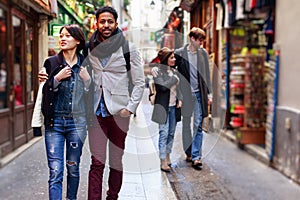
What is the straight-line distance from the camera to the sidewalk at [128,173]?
480cm

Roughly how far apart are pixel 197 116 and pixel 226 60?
3.31m

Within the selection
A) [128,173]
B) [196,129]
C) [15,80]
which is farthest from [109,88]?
[15,80]

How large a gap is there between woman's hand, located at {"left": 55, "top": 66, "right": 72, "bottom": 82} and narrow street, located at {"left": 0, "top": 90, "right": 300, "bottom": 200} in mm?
1495

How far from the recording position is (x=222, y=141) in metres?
8.80

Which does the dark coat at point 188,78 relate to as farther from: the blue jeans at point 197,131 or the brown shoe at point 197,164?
the brown shoe at point 197,164

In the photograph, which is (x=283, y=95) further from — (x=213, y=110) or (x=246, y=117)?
(x=246, y=117)

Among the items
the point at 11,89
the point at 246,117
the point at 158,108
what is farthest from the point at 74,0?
the point at 246,117

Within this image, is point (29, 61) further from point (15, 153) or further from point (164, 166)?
point (164, 166)

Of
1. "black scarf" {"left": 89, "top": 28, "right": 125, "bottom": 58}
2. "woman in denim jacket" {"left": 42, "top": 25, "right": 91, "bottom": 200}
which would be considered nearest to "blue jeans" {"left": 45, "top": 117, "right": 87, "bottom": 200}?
"woman in denim jacket" {"left": 42, "top": 25, "right": 91, "bottom": 200}

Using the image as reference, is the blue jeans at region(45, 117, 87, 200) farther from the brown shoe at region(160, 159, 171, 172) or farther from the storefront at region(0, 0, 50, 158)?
the storefront at region(0, 0, 50, 158)

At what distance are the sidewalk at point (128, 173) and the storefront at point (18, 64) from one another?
39cm

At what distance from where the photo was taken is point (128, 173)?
227 inches

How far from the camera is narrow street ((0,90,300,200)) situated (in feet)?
16.1

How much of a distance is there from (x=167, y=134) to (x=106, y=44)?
267 cm
